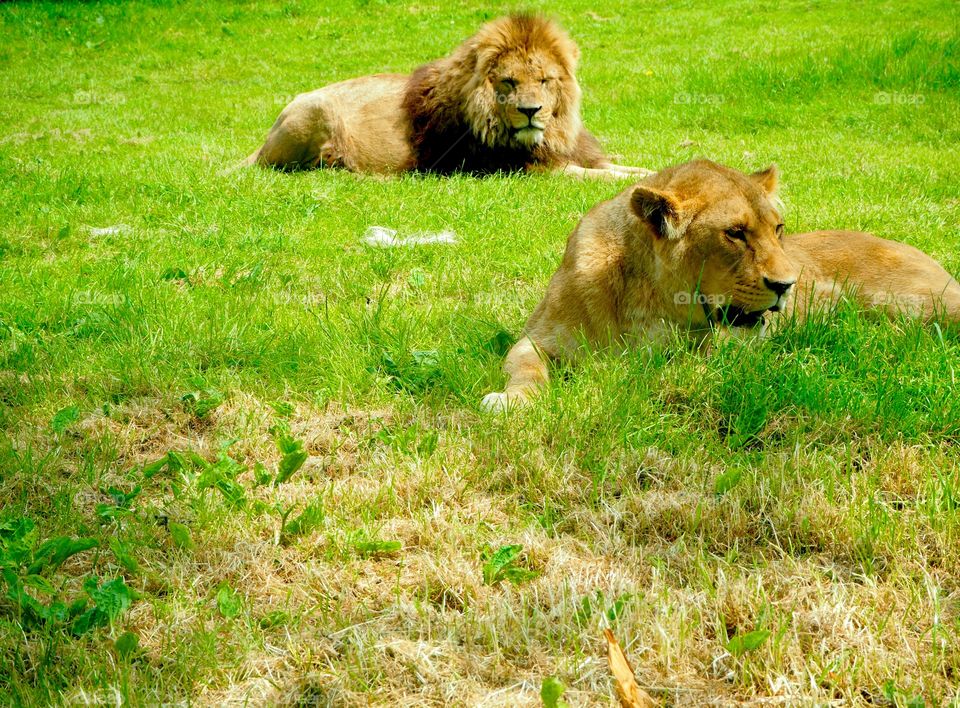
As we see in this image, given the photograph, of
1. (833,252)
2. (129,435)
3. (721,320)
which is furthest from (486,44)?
(129,435)

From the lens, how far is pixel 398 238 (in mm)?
6676

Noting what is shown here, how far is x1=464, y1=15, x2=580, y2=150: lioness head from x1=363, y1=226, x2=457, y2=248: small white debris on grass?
2.46 m

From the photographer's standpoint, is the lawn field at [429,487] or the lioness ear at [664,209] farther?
the lioness ear at [664,209]

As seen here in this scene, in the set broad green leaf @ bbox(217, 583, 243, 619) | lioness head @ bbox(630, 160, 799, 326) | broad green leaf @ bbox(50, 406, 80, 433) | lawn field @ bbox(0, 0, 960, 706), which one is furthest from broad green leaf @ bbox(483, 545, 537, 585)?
broad green leaf @ bbox(50, 406, 80, 433)

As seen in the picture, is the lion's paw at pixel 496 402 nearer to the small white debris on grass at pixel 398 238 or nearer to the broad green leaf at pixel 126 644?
the broad green leaf at pixel 126 644

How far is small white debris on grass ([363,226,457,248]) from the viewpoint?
6.48 meters

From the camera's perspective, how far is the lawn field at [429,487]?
2.35 m

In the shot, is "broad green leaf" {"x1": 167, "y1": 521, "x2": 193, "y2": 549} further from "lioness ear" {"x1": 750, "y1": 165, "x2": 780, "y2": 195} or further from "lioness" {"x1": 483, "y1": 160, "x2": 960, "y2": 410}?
"lioness ear" {"x1": 750, "y1": 165, "x2": 780, "y2": 195}

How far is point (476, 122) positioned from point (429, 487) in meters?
6.30

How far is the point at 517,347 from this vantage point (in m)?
4.08

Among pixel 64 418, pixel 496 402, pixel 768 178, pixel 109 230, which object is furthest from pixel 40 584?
pixel 109 230

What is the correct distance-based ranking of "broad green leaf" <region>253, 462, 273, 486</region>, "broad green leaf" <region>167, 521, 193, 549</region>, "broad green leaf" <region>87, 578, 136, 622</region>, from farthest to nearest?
"broad green leaf" <region>253, 462, 273, 486</region>
"broad green leaf" <region>167, 521, 193, 549</region>
"broad green leaf" <region>87, 578, 136, 622</region>

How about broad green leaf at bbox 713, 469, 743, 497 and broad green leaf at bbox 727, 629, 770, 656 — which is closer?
broad green leaf at bbox 727, 629, 770, 656

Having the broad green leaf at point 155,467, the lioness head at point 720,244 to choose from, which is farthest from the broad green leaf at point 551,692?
the lioness head at point 720,244
